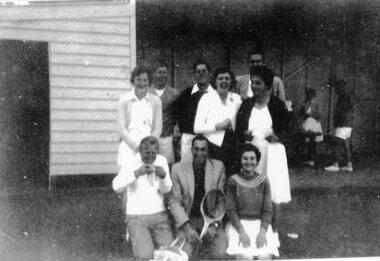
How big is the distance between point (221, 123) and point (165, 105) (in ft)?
2.04

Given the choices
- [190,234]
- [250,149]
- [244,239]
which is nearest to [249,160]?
[250,149]

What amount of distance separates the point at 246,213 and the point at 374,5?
14.4ft

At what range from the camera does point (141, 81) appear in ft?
12.9

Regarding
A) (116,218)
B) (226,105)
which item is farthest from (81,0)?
(116,218)

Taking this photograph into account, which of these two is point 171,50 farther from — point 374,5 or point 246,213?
point 246,213

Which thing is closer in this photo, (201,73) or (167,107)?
(201,73)

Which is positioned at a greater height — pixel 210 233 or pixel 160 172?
pixel 160 172

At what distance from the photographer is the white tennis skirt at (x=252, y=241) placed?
3.48 metres

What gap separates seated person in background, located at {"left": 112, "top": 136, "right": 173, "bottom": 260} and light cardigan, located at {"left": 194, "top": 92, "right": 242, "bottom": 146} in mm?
511

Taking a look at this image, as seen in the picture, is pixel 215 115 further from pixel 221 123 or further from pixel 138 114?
pixel 138 114

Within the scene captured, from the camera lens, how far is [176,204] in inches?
141

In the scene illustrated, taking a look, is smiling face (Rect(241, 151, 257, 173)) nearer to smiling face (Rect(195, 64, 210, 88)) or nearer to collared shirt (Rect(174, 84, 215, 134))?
collared shirt (Rect(174, 84, 215, 134))

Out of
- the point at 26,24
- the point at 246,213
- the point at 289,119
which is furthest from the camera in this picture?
the point at 26,24

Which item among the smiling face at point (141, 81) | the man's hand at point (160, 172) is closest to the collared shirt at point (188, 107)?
the smiling face at point (141, 81)
